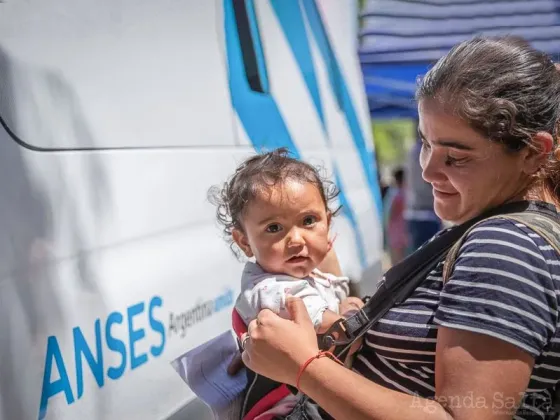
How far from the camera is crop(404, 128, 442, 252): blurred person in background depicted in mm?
6762

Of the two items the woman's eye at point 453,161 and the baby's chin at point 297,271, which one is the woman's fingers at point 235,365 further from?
the woman's eye at point 453,161

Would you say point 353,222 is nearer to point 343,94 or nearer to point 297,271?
point 343,94

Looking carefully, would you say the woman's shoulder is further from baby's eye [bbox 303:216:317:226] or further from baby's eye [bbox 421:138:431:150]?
baby's eye [bbox 303:216:317:226]

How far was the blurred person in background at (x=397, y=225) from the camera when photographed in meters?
7.88

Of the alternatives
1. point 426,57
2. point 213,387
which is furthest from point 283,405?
point 426,57

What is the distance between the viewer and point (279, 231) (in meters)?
1.70

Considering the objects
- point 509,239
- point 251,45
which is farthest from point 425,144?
point 251,45

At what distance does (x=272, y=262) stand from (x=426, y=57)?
331 cm

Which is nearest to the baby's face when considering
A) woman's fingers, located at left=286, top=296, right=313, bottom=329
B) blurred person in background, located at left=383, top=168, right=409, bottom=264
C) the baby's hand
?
the baby's hand

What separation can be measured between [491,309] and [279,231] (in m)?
0.67

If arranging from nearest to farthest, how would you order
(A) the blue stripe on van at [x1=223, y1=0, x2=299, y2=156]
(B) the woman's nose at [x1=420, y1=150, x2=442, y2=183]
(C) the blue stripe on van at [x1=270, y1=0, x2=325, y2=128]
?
(B) the woman's nose at [x1=420, y1=150, x2=442, y2=183] < (A) the blue stripe on van at [x1=223, y1=0, x2=299, y2=156] < (C) the blue stripe on van at [x1=270, y1=0, x2=325, y2=128]

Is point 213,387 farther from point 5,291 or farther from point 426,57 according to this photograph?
point 426,57

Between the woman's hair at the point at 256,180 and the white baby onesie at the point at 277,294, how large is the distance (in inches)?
5.5

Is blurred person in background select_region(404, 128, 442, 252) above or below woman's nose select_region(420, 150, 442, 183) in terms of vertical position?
below
